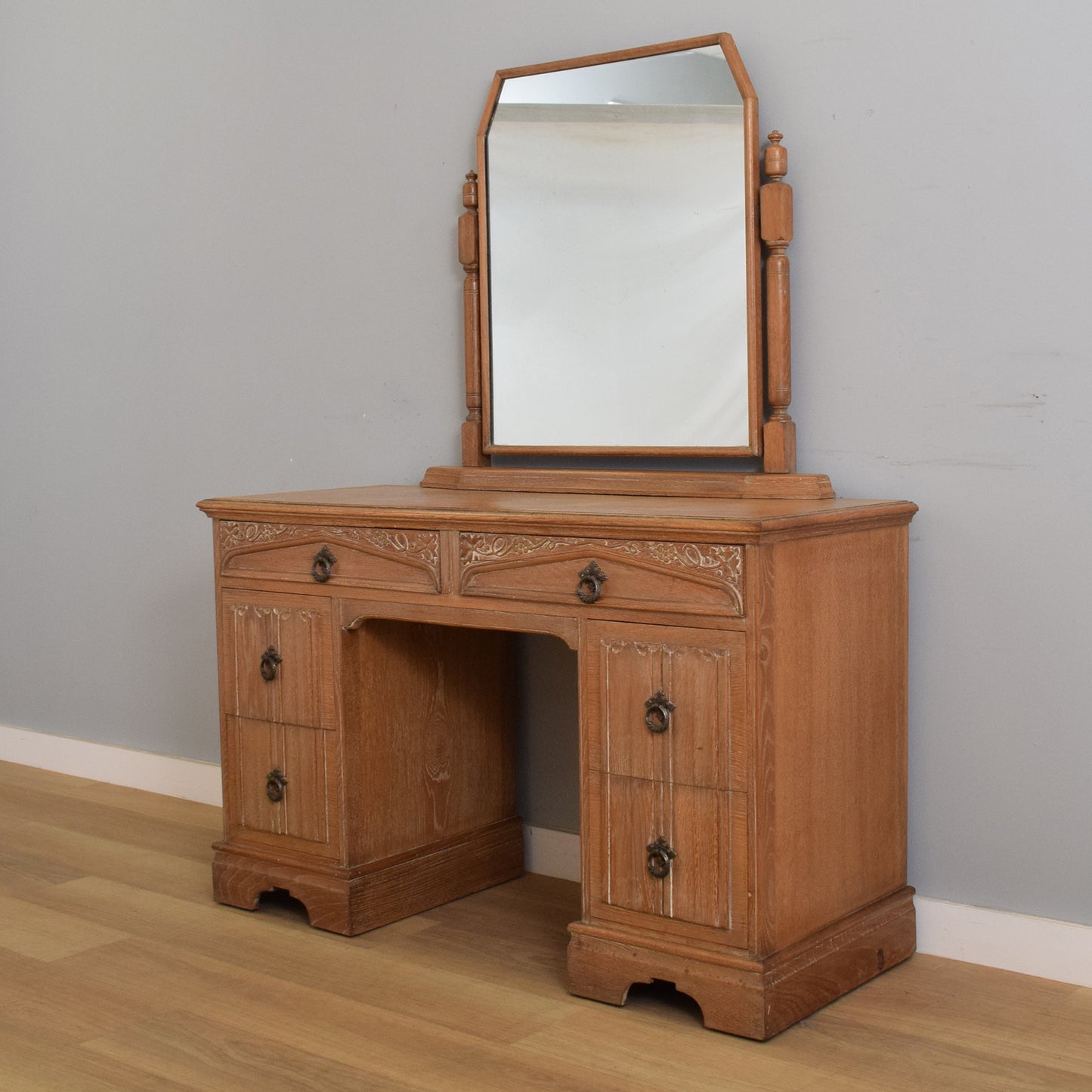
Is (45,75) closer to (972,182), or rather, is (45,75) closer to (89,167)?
(89,167)

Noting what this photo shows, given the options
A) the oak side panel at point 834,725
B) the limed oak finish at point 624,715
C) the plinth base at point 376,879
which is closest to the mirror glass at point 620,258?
the limed oak finish at point 624,715

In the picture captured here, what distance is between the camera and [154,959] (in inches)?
97.0

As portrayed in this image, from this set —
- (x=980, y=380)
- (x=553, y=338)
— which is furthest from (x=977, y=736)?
(x=553, y=338)

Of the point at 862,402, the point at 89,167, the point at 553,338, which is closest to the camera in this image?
the point at 862,402

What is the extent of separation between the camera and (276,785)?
268 cm

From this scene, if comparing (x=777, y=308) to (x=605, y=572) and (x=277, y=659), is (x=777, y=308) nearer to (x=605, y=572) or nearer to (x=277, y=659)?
(x=605, y=572)

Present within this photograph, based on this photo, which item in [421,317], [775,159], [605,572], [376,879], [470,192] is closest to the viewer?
[605,572]

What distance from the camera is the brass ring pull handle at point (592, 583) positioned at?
7.14ft

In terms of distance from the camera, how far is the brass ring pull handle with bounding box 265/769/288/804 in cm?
268

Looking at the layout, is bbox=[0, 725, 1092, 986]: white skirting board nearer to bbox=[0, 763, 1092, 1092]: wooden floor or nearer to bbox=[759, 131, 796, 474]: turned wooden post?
bbox=[0, 763, 1092, 1092]: wooden floor

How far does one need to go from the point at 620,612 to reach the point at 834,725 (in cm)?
40

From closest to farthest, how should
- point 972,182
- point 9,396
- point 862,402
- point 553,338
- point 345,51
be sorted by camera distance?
1. point 972,182
2. point 862,402
3. point 553,338
4. point 345,51
5. point 9,396

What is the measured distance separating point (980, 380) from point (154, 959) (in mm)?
1789

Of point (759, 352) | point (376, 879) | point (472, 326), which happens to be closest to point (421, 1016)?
point (376, 879)
